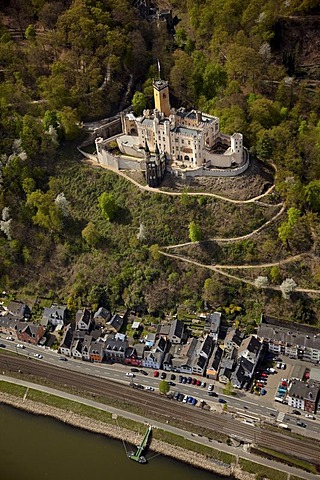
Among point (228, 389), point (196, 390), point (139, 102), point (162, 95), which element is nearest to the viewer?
point (228, 389)

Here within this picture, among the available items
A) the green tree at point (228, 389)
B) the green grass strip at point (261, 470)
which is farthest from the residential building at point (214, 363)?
the green grass strip at point (261, 470)

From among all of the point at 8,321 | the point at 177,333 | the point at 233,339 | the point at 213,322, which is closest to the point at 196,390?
the point at 177,333

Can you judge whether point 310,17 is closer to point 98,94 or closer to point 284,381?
point 98,94

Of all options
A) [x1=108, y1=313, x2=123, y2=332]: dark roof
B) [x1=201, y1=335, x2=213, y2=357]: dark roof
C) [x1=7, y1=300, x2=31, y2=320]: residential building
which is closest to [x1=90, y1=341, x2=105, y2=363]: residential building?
[x1=108, y1=313, x2=123, y2=332]: dark roof

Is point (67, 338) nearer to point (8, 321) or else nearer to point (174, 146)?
point (8, 321)

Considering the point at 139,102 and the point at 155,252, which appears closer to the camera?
the point at 155,252

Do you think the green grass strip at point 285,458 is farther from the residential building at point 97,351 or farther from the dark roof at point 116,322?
the dark roof at point 116,322
